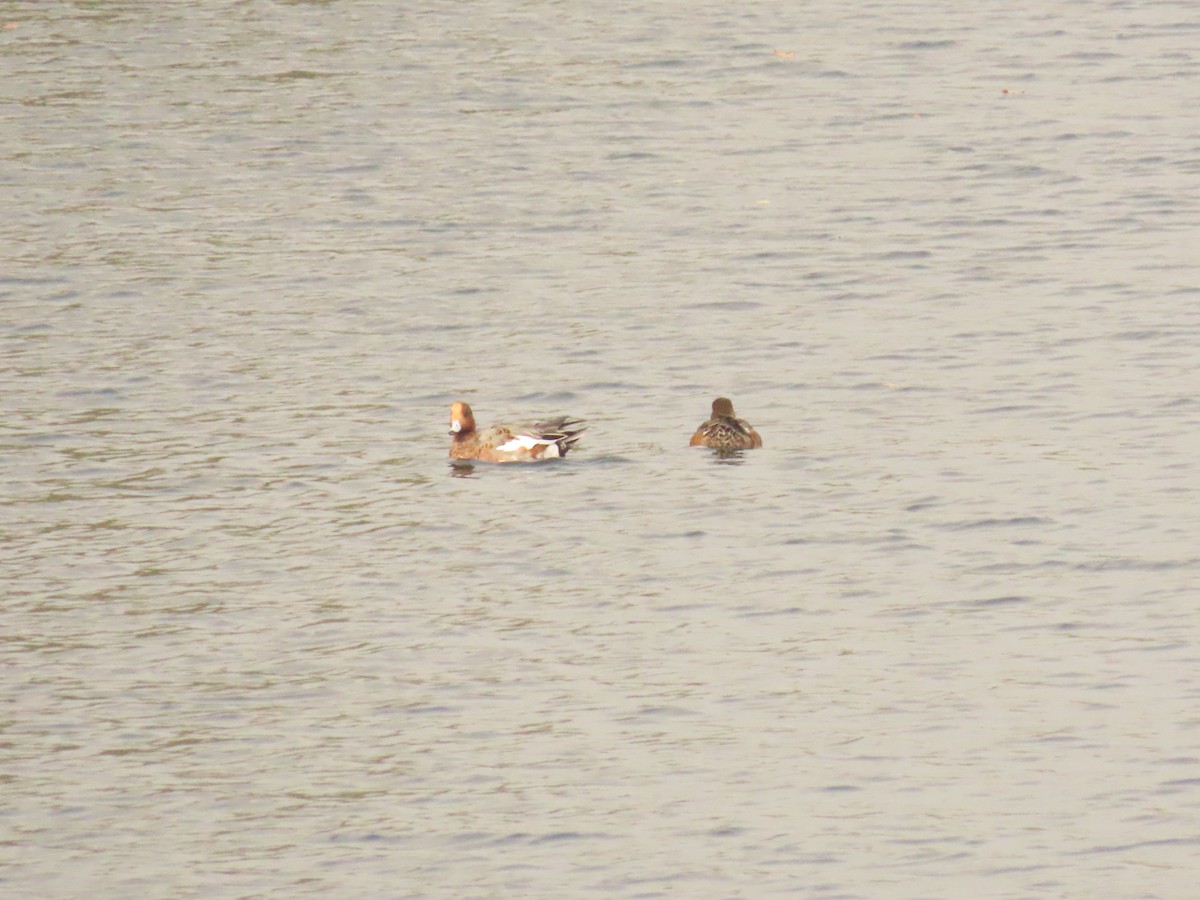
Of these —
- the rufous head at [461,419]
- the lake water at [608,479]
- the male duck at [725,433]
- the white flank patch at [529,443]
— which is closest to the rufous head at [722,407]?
the male duck at [725,433]

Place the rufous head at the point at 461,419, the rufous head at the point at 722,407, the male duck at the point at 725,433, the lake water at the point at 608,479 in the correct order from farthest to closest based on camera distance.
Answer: the rufous head at the point at 461,419, the rufous head at the point at 722,407, the male duck at the point at 725,433, the lake water at the point at 608,479

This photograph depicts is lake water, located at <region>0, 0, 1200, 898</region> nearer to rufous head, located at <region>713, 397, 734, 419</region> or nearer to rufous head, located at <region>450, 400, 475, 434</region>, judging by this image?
rufous head, located at <region>450, 400, 475, 434</region>

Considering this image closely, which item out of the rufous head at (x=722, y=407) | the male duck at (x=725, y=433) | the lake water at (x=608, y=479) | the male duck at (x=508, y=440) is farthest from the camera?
the male duck at (x=508, y=440)

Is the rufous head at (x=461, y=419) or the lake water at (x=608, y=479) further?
the rufous head at (x=461, y=419)

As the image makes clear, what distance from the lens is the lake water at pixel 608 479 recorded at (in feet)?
39.8

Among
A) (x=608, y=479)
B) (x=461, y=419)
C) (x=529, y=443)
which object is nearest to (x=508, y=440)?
(x=529, y=443)

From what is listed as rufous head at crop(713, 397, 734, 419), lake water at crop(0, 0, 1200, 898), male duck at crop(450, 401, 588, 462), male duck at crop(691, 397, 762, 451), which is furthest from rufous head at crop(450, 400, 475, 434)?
rufous head at crop(713, 397, 734, 419)

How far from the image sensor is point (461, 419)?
62.0ft

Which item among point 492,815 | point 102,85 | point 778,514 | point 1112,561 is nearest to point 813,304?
point 778,514

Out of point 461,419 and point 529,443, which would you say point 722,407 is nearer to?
point 529,443

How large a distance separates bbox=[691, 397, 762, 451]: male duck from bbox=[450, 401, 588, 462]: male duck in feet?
3.40

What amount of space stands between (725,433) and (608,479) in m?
0.91

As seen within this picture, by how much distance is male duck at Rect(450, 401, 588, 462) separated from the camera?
1867 centimetres

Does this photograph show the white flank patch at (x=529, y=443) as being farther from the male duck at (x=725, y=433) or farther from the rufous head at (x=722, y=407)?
the rufous head at (x=722, y=407)
